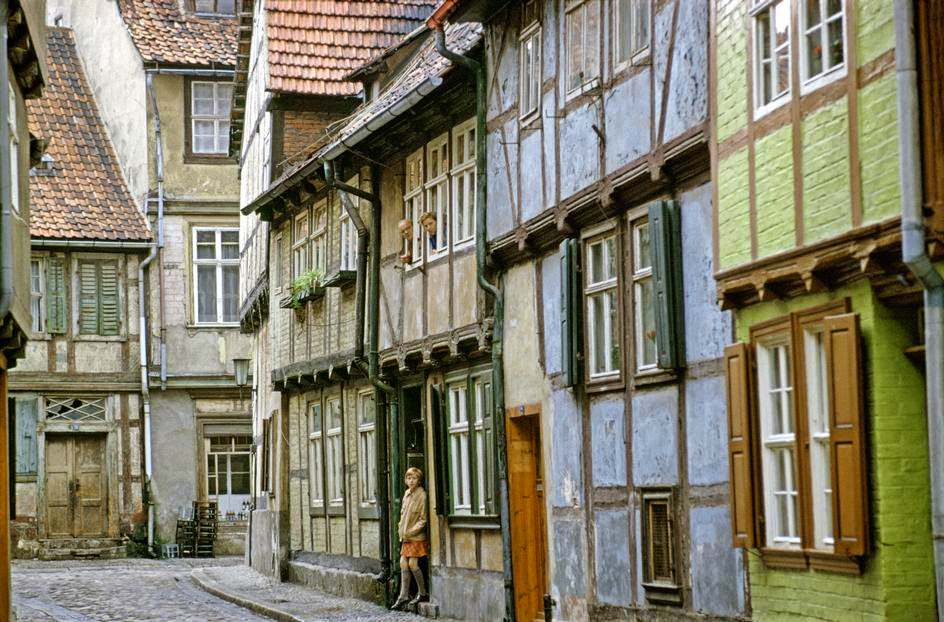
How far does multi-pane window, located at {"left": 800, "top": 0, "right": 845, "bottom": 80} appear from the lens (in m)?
10.6

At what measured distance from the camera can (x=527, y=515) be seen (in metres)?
17.7

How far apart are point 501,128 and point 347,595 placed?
318 inches

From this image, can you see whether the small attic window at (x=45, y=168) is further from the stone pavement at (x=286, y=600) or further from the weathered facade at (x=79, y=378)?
the stone pavement at (x=286, y=600)

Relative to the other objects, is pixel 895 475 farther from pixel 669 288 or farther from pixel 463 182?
pixel 463 182

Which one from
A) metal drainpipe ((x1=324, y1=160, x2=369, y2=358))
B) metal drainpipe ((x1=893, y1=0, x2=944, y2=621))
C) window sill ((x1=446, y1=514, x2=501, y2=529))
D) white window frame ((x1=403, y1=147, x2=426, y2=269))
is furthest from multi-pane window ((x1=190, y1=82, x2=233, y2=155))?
metal drainpipe ((x1=893, y1=0, x2=944, y2=621))

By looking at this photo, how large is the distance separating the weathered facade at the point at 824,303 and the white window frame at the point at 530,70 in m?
4.46

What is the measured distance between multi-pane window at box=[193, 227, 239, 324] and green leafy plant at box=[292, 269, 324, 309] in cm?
1286

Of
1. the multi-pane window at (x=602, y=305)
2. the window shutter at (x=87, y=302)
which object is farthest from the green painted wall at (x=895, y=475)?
the window shutter at (x=87, y=302)

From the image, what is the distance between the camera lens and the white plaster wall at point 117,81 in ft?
127

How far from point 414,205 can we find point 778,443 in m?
10.3

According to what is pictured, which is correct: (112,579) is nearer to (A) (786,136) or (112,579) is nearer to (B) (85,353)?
(B) (85,353)

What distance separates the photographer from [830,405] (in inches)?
417

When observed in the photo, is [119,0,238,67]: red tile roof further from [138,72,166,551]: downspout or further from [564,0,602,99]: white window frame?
[564,0,602,99]: white window frame

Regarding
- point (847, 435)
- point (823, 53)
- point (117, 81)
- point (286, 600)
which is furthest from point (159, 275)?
point (847, 435)
